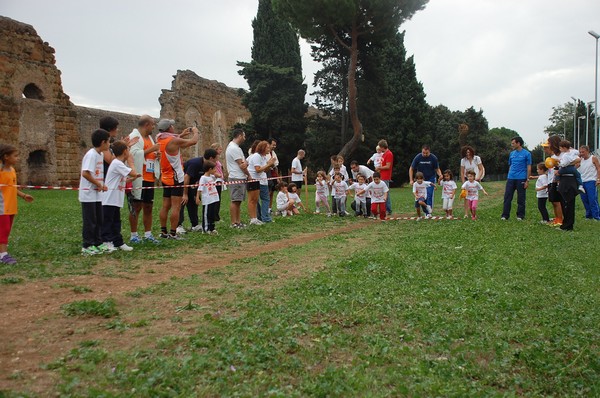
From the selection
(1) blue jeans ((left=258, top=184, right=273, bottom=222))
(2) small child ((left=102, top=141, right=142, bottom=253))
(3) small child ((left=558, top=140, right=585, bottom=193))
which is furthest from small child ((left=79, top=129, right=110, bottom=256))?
(3) small child ((left=558, top=140, right=585, bottom=193))

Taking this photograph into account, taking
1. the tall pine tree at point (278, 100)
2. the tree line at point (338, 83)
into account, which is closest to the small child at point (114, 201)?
the tree line at point (338, 83)

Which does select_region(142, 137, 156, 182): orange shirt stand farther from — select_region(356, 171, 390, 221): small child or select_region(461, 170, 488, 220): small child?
select_region(461, 170, 488, 220): small child

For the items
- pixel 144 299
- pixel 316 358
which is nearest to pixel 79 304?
pixel 144 299

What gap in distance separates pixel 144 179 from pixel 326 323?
544 cm

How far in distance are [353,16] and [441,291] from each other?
2509 centimetres

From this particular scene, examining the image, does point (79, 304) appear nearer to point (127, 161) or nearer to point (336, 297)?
point (336, 297)

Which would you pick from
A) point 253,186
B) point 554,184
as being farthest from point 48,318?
point 554,184

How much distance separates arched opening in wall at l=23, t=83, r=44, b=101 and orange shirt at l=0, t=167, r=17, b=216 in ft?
64.3

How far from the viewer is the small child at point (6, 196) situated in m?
6.57

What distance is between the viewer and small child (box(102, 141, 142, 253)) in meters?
7.50

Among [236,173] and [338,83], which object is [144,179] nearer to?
[236,173]

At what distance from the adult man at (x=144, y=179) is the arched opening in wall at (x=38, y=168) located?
16852 mm

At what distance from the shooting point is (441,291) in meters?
5.31

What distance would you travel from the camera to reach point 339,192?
14477 mm
